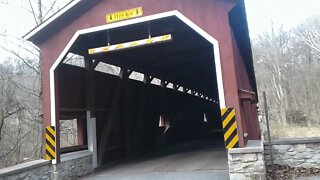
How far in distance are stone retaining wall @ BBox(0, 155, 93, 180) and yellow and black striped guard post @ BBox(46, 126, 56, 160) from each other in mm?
154

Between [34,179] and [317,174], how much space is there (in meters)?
5.76

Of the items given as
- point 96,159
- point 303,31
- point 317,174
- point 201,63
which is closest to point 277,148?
point 317,174

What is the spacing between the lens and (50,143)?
22.5ft

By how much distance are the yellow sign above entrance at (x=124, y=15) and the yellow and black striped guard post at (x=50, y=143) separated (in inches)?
106

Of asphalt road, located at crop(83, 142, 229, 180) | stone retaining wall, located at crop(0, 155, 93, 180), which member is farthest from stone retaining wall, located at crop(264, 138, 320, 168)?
stone retaining wall, located at crop(0, 155, 93, 180)

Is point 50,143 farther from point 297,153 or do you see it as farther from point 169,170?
point 297,153

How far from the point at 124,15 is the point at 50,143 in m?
3.19

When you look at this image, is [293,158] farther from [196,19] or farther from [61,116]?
[61,116]

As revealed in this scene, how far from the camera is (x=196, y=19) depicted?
20.5ft

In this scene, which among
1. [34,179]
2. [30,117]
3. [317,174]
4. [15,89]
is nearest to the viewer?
[34,179]

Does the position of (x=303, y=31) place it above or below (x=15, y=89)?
above

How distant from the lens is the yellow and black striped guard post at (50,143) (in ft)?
22.1

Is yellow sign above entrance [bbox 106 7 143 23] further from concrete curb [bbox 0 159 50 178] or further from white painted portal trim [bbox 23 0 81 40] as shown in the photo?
concrete curb [bbox 0 159 50 178]

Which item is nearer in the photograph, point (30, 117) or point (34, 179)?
point (34, 179)
